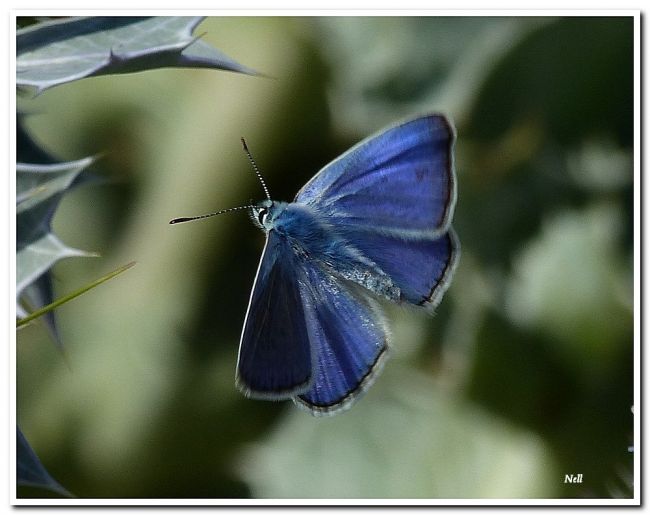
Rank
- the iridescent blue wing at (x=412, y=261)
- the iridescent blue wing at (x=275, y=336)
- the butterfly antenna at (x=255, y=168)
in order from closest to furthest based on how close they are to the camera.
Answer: the iridescent blue wing at (x=275, y=336) < the iridescent blue wing at (x=412, y=261) < the butterfly antenna at (x=255, y=168)

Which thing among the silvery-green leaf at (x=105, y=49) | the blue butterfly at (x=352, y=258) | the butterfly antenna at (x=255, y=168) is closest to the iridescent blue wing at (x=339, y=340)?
the blue butterfly at (x=352, y=258)

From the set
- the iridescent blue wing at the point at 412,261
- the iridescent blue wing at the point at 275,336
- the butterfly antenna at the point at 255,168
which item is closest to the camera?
the iridescent blue wing at the point at 275,336

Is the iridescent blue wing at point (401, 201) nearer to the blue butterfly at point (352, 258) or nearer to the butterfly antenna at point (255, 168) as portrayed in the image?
the blue butterfly at point (352, 258)

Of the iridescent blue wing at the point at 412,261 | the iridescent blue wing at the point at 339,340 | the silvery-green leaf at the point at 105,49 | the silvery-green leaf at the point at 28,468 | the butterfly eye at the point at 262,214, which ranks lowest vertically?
the silvery-green leaf at the point at 28,468

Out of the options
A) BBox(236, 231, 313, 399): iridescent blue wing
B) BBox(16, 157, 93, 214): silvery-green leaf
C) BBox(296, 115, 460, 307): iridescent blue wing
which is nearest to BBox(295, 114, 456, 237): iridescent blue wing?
BBox(296, 115, 460, 307): iridescent blue wing

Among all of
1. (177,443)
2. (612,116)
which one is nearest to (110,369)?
(177,443)

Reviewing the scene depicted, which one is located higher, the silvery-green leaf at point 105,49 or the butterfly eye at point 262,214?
the silvery-green leaf at point 105,49

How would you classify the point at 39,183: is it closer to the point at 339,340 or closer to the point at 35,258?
the point at 35,258

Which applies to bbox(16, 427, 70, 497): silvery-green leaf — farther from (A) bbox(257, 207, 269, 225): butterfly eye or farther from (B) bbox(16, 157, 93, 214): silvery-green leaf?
(A) bbox(257, 207, 269, 225): butterfly eye
